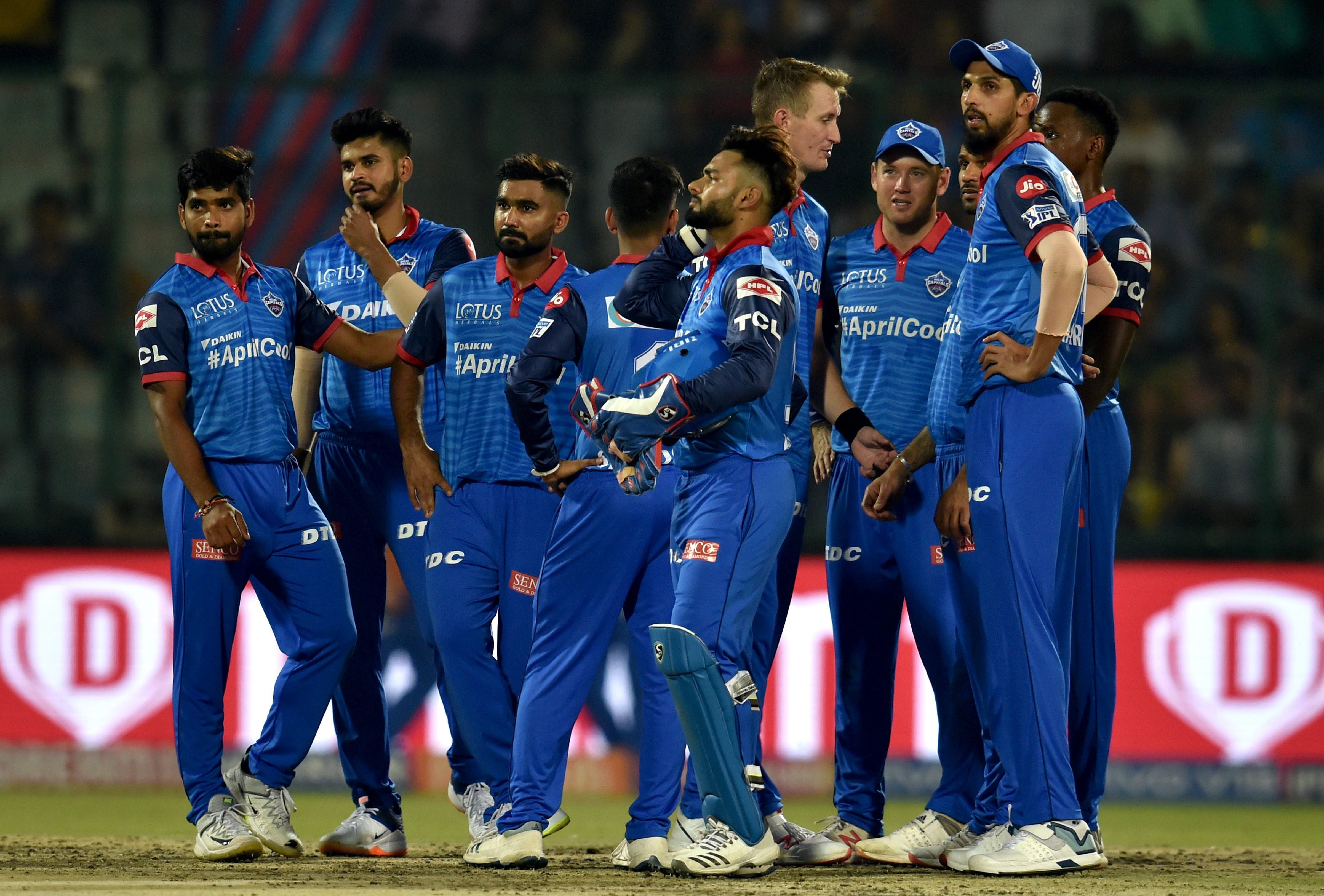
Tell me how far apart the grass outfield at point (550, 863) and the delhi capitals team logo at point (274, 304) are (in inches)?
77.0

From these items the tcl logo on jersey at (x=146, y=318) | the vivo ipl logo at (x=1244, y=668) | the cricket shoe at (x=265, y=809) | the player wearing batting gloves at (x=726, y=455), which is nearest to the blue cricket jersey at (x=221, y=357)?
the tcl logo on jersey at (x=146, y=318)

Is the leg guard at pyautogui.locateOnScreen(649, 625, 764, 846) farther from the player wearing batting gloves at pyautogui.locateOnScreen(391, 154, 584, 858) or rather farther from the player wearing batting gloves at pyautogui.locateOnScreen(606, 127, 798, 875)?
the player wearing batting gloves at pyautogui.locateOnScreen(391, 154, 584, 858)

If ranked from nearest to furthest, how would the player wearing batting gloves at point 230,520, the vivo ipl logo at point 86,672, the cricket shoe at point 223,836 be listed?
the cricket shoe at point 223,836, the player wearing batting gloves at point 230,520, the vivo ipl logo at point 86,672

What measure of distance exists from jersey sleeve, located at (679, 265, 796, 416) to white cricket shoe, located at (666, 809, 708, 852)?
1389 mm

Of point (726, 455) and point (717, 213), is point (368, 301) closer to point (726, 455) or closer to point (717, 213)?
point (717, 213)

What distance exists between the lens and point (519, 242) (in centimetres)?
608

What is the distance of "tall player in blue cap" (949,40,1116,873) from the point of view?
17.4 ft

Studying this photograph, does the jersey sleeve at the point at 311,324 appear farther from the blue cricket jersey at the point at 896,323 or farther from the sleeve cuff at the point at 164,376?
the blue cricket jersey at the point at 896,323

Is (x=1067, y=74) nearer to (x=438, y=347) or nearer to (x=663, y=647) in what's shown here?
(x=438, y=347)

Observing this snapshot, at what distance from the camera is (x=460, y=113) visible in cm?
1056

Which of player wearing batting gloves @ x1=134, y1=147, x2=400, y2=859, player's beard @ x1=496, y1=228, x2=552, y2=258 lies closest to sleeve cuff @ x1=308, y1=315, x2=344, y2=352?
player wearing batting gloves @ x1=134, y1=147, x2=400, y2=859

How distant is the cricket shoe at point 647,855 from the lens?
558 centimetres

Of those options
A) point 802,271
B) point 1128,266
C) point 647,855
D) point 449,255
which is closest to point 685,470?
point 802,271

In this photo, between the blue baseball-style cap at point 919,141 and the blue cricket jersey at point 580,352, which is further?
the blue baseball-style cap at point 919,141
